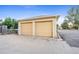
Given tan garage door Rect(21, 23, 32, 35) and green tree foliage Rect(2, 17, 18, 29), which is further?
tan garage door Rect(21, 23, 32, 35)

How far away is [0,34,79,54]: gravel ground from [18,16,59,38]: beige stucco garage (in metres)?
0.11

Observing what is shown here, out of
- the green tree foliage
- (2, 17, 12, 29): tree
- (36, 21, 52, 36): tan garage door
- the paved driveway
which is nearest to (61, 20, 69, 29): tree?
the paved driveway

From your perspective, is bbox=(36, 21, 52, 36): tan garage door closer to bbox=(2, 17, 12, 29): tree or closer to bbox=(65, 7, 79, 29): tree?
bbox=(65, 7, 79, 29): tree

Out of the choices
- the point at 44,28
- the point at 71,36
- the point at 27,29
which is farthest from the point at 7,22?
the point at 71,36

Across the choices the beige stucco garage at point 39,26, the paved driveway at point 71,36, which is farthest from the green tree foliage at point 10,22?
the paved driveway at point 71,36

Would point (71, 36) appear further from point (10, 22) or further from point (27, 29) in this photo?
point (10, 22)

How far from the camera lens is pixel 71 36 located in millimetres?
5141

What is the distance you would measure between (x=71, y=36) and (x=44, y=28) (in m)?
0.60

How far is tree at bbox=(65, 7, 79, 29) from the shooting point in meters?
5.10

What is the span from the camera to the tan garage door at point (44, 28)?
5163mm

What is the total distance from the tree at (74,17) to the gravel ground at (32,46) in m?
0.46

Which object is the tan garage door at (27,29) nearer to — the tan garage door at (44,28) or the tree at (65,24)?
the tan garage door at (44,28)
